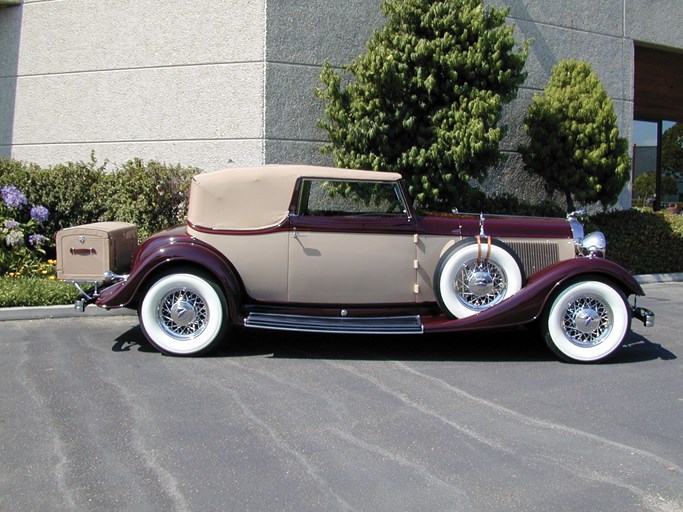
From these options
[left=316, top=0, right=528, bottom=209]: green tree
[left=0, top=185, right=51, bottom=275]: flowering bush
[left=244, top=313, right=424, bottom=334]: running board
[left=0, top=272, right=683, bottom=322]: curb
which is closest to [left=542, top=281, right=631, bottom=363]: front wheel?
[left=244, top=313, right=424, bottom=334]: running board

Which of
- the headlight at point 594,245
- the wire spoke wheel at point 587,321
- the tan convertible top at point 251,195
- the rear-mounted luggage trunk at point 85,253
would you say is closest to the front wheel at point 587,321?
the wire spoke wheel at point 587,321

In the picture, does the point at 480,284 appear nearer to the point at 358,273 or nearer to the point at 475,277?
the point at 475,277

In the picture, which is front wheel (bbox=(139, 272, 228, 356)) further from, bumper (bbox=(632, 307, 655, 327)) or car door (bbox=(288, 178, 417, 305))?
bumper (bbox=(632, 307, 655, 327))

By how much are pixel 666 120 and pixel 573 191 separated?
8991 millimetres

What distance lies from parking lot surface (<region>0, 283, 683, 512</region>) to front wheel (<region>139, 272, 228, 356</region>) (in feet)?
0.52

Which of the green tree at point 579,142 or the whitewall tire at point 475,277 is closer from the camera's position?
the whitewall tire at point 475,277

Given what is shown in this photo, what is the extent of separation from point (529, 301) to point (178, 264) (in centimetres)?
299

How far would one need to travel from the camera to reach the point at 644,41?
12.9 metres

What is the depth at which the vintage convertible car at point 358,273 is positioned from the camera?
5582 millimetres

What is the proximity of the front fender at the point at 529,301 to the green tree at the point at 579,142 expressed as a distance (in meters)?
4.74

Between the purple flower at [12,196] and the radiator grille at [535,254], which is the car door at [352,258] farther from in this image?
the purple flower at [12,196]

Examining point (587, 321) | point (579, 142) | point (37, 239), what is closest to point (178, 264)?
point (587, 321)

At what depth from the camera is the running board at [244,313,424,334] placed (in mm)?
5500

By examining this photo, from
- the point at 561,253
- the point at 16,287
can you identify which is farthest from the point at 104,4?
the point at 561,253
